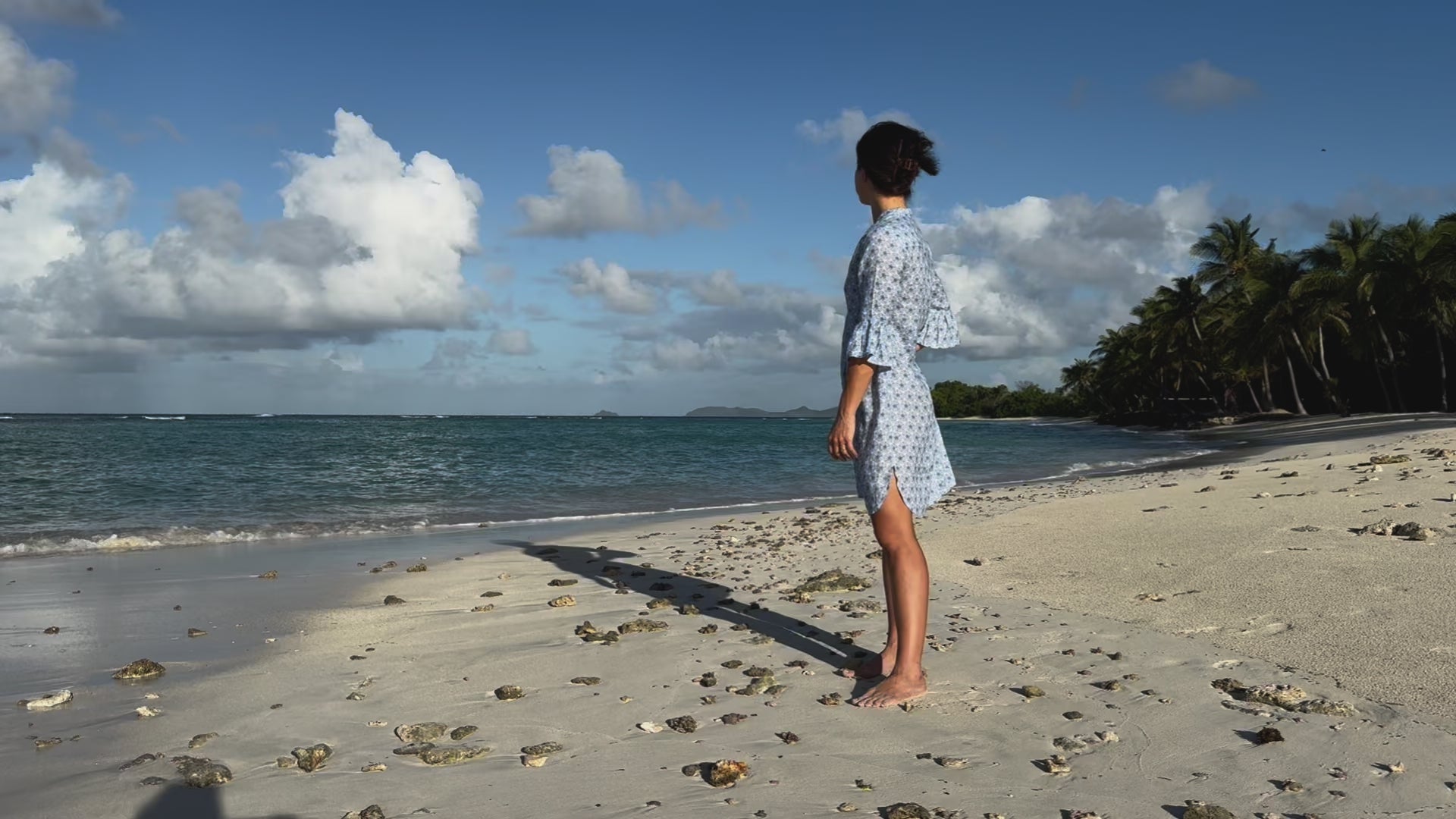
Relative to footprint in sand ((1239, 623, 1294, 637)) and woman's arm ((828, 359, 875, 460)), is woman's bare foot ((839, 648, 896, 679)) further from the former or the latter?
footprint in sand ((1239, 623, 1294, 637))

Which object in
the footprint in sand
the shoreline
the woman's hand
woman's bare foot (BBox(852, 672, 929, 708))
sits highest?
the woman's hand

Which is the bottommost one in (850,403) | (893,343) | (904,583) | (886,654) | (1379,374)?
(886,654)

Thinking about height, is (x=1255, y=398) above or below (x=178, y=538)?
above

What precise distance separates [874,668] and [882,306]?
154cm

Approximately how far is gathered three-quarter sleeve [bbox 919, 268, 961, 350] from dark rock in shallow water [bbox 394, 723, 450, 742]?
7.88ft

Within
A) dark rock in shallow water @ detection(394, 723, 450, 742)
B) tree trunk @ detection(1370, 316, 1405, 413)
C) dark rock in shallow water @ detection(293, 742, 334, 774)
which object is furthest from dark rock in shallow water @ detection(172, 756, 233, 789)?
tree trunk @ detection(1370, 316, 1405, 413)

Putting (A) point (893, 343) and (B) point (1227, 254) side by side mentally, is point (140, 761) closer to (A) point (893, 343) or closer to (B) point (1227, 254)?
(A) point (893, 343)

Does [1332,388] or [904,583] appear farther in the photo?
[1332,388]

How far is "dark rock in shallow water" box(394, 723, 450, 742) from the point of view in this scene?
3371mm

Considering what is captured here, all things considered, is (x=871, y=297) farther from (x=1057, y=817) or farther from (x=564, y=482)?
(x=564, y=482)

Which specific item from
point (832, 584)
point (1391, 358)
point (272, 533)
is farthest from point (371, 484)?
point (1391, 358)

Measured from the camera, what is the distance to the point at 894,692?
11.6ft

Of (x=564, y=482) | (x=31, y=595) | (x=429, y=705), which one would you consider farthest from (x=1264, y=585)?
(x=564, y=482)

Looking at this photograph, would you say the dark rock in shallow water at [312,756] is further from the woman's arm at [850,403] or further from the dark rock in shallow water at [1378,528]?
the dark rock in shallow water at [1378,528]
